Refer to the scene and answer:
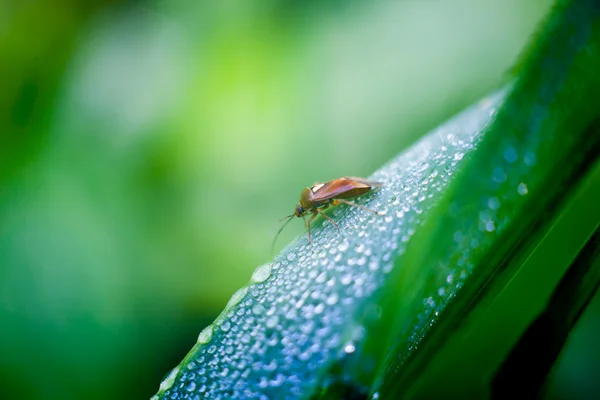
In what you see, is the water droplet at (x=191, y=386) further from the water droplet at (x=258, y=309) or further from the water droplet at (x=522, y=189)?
the water droplet at (x=522, y=189)

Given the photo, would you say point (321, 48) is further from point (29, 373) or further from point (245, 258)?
point (29, 373)

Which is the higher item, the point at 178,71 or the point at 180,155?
the point at 178,71

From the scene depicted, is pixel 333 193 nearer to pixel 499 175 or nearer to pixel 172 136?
pixel 499 175

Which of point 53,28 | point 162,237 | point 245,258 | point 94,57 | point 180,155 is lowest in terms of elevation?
point 245,258

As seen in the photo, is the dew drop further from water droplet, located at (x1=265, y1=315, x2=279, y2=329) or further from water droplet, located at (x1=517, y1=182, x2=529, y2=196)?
water droplet, located at (x1=517, y1=182, x2=529, y2=196)

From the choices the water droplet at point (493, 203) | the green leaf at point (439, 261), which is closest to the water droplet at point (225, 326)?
the green leaf at point (439, 261)

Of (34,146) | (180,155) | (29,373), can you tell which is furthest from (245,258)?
(34,146)
